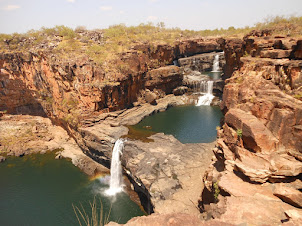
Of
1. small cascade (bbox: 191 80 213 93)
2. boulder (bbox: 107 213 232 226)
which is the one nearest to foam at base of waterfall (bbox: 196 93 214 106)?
small cascade (bbox: 191 80 213 93)

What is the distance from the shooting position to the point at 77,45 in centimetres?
2973

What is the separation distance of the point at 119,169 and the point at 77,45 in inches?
758

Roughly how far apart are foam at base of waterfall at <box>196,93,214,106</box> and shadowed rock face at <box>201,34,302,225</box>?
2102cm

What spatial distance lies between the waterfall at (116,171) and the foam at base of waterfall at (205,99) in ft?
60.5

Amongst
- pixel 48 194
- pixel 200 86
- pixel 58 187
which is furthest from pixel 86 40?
pixel 48 194

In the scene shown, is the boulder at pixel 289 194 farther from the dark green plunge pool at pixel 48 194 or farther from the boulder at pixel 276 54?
the dark green plunge pool at pixel 48 194

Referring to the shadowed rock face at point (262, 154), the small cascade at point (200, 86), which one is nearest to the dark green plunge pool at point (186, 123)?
the small cascade at point (200, 86)

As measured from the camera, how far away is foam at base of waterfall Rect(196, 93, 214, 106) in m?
35.0

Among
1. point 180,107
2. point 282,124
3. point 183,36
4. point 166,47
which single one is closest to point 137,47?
point 166,47

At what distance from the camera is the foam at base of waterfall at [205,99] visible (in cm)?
3501

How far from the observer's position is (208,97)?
3597 centimetres

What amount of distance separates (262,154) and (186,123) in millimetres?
18255

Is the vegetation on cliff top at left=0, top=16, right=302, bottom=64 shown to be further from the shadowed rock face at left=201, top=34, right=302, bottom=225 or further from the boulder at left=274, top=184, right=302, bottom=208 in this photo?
the boulder at left=274, top=184, right=302, bottom=208

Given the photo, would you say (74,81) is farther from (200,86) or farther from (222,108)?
(200,86)
